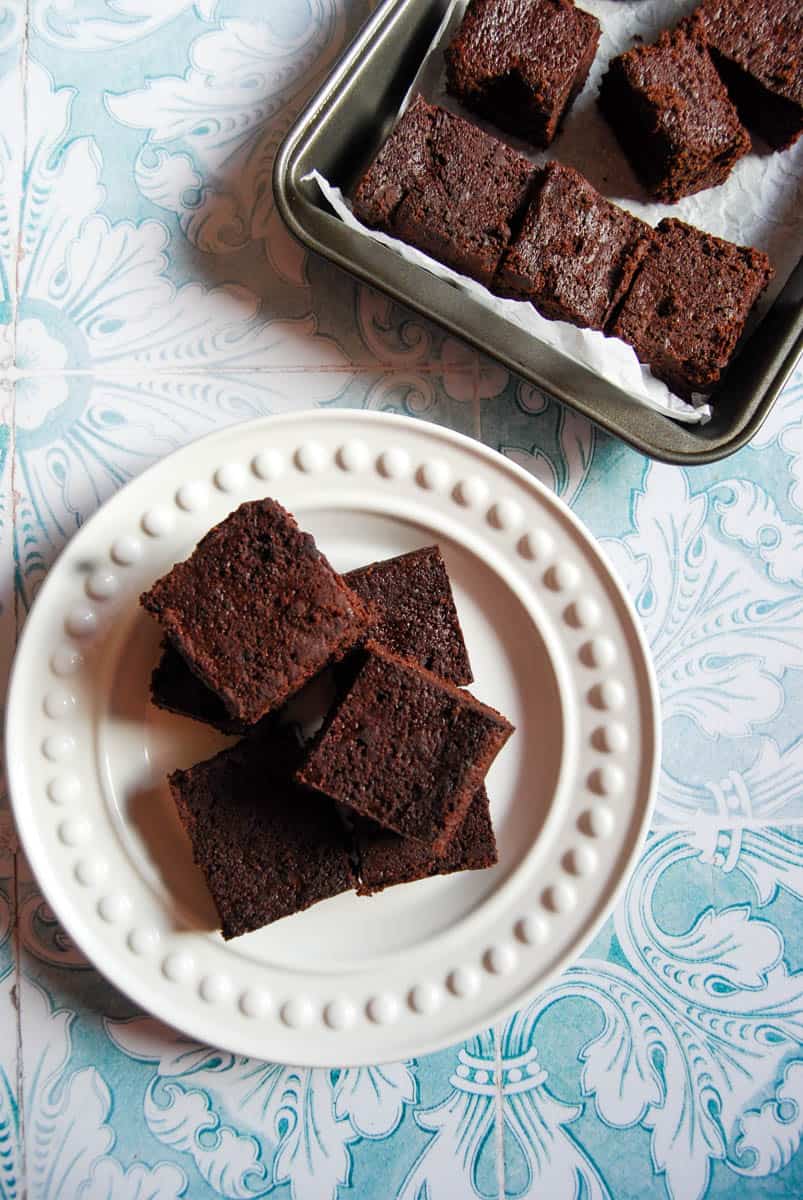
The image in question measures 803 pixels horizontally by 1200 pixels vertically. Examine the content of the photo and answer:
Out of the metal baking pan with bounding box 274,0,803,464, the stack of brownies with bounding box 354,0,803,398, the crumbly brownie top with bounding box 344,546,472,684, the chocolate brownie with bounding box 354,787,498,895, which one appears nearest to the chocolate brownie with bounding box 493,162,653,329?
the stack of brownies with bounding box 354,0,803,398

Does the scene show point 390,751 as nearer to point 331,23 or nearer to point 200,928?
point 200,928

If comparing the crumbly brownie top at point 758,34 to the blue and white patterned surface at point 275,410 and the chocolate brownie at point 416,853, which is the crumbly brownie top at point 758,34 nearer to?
the blue and white patterned surface at point 275,410

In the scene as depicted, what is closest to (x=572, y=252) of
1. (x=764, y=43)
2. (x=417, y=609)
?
(x=764, y=43)

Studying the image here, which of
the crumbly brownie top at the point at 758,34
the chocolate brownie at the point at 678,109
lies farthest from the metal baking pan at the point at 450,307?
the crumbly brownie top at the point at 758,34

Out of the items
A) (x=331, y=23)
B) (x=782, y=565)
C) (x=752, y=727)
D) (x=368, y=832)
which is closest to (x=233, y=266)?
(x=331, y=23)

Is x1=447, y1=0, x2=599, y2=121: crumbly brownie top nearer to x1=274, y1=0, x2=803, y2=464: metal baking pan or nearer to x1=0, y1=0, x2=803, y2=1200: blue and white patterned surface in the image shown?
x1=274, y1=0, x2=803, y2=464: metal baking pan
